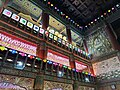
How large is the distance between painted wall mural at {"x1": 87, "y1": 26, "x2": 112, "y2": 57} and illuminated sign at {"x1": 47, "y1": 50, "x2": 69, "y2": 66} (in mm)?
5574

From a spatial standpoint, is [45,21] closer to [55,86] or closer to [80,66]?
Result: [55,86]

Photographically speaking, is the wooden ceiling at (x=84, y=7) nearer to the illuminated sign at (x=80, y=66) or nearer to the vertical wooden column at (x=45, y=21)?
the vertical wooden column at (x=45, y=21)

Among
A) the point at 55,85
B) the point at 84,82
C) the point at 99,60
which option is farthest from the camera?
the point at 99,60

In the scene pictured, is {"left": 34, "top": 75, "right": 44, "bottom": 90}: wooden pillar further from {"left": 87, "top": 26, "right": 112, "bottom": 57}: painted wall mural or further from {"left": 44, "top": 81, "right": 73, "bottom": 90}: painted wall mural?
{"left": 87, "top": 26, "right": 112, "bottom": 57}: painted wall mural

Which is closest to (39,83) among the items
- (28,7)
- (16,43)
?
(16,43)

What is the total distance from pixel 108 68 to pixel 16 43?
36.7ft

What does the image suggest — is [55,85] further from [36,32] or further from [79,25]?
[79,25]

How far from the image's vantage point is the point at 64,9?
16281 millimetres

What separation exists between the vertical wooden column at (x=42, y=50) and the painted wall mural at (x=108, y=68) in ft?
26.9

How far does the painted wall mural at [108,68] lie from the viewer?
39.4ft

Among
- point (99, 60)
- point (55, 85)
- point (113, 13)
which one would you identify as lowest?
point (55, 85)

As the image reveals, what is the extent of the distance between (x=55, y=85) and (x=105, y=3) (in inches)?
544

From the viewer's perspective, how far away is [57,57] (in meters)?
11.4

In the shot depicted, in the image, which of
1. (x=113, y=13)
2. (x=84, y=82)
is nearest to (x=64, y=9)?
(x=113, y=13)
